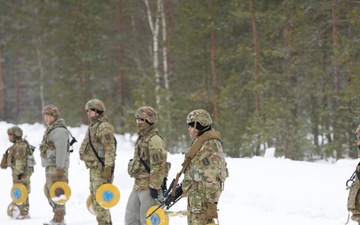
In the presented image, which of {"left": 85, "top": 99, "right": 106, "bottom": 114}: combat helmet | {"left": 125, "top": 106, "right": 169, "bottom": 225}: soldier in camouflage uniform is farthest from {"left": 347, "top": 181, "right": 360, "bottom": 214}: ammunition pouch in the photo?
{"left": 85, "top": 99, "right": 106, "bottom": 114}: combat helmet

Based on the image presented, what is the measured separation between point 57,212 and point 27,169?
187cm

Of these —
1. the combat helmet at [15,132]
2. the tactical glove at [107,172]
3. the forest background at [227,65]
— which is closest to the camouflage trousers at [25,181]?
the combat helmet at [15,132]

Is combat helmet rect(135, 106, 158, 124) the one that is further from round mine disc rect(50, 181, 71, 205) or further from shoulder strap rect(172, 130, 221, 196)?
round mine disc rect(50, 181, 71, 205)

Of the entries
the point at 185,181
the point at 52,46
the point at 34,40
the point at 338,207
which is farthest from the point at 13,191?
the point at 34,40

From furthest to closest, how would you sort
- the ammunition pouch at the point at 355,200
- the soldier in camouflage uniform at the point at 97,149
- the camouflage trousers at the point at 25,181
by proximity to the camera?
the camouflage trousers at the point at 25,181
the soldier in camouflage uniform at the point at 97,149
the ammunition pouch at the point at 355,200

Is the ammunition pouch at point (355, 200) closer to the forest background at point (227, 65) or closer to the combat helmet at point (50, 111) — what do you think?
the combat helmet at point (50, 111)

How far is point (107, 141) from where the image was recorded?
352 inches

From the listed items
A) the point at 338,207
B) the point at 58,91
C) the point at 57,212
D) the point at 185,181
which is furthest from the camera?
the point at 58,91

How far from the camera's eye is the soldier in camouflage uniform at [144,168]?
791 cm

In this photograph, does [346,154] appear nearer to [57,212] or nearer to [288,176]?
[288,176]

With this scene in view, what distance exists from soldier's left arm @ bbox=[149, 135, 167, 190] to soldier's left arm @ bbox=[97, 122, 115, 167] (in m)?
1.22

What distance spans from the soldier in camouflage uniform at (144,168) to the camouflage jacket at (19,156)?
14.8 ft

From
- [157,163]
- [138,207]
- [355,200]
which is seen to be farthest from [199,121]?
[355,200]

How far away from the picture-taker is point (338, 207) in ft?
32.3
